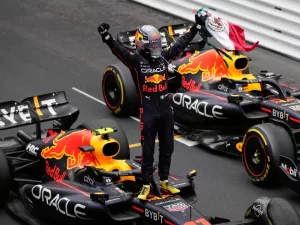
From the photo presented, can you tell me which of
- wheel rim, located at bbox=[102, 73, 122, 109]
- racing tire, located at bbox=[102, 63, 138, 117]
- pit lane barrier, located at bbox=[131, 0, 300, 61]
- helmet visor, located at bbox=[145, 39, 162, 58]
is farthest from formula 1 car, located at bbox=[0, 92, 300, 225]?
pit lane barrier, located at bbox=[131, 0, 300, 61]

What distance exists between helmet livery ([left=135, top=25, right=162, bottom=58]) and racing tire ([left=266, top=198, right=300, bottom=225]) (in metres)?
2.26

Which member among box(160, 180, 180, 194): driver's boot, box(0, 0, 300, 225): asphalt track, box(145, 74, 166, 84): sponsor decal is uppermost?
box(145, 74, 166, 84): sponsor decal

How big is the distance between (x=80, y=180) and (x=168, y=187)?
1.32 m

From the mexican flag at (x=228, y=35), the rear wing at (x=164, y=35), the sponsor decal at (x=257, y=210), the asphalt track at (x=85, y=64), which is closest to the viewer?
the sponsor decal at (x=257, y=210)

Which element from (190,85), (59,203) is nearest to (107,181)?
(59,203)

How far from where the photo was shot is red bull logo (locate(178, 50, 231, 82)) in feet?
51.2

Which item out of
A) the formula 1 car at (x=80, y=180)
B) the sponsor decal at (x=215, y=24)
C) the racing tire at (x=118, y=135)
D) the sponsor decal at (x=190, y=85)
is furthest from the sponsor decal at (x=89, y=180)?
the sponsor decal at (x=190, y=85)

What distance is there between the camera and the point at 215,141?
1454 centimetres

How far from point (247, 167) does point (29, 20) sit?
9525 mm

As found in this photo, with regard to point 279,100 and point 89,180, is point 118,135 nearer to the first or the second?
point 89,180

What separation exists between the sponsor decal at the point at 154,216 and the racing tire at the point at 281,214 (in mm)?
1258

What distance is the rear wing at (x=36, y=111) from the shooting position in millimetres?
12719

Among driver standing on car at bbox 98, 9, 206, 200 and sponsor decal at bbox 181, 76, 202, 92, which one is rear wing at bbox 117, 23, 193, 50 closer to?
sponsor decal at bbox 181, 76, 202, 92

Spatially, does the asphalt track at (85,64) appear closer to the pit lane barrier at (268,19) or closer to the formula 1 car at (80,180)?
the pit lane barrier at (268,19)
